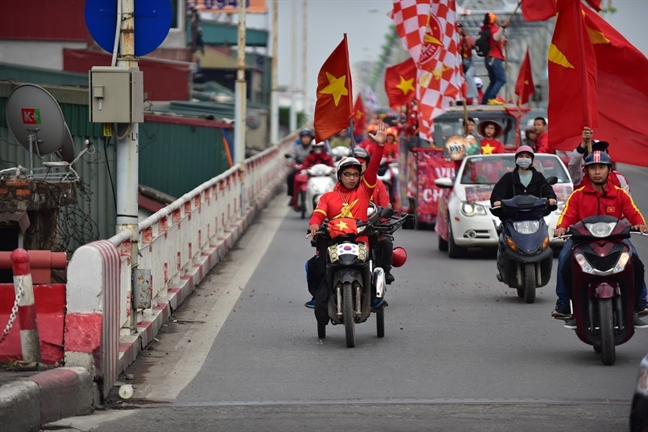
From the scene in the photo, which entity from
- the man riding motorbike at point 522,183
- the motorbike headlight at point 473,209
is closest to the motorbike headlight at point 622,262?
the man riding motorbike at point 522,183

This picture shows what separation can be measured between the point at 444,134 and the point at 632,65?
36.6ft

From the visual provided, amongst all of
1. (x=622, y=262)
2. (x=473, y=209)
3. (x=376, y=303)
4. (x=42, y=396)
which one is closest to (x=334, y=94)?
(x=376, y=303)

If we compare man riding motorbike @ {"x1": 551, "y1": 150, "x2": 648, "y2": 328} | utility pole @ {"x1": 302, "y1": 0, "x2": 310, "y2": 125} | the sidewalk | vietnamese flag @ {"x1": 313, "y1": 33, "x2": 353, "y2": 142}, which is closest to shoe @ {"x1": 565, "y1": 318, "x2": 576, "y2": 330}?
man riding motorbike @ {"x1": 551, "y1": 150, "x2": 648, "y2": 328}

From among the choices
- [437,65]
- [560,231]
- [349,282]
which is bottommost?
[349,282]

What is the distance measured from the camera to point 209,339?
1147cm

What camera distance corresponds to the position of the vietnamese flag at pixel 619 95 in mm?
12320

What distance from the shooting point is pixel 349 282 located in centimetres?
1084

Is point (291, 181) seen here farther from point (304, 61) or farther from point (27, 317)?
point (304, 61)

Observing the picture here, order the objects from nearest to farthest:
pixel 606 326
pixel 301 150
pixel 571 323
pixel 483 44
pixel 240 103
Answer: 1. pixel 606 326
2. pixel 571 323
3. pixel 483 44
4. pixel 240 103
5. pixel 301 150

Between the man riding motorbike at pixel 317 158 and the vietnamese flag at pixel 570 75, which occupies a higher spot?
the vietnamese flag at pixel 570 75

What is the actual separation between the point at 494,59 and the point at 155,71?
15176 mm

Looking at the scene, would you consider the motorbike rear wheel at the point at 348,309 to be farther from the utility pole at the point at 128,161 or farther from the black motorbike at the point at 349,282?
the utility pole at the point at 128,161

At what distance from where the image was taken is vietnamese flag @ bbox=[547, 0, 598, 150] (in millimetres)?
12219

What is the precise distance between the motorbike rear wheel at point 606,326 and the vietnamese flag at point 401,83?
20.5 m
